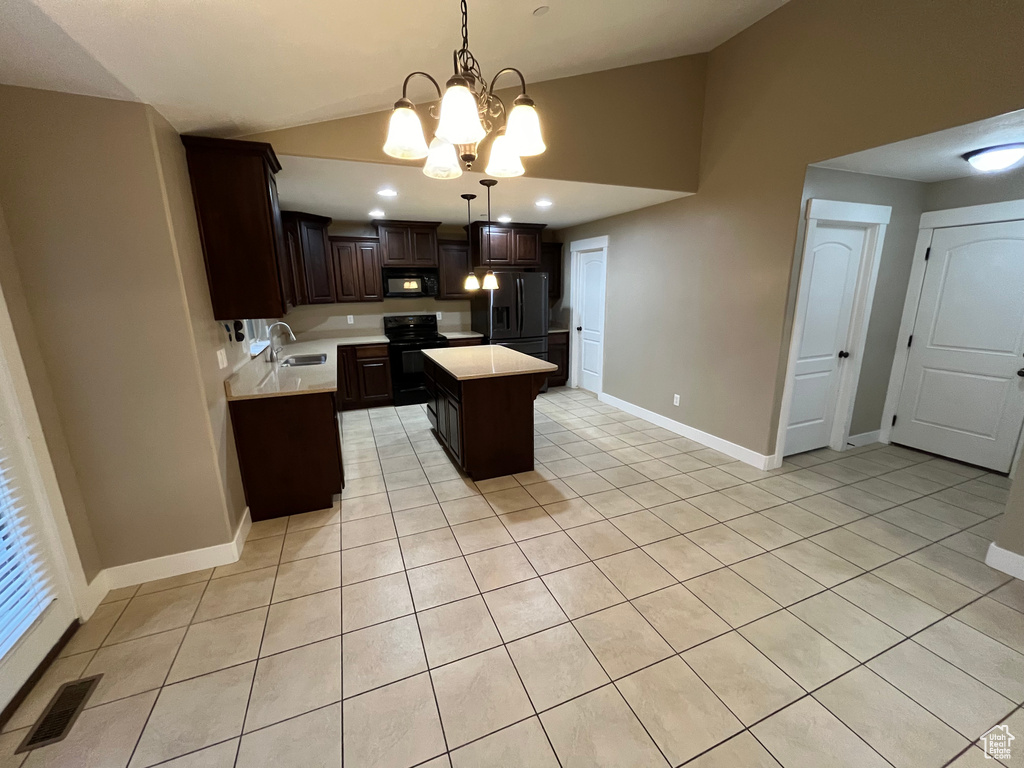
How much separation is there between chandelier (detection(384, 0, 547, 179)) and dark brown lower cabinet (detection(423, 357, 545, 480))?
5.67 feet

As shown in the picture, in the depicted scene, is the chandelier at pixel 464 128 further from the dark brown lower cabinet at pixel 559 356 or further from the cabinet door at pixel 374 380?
the dark brown lower cabinet at pixel 559 356

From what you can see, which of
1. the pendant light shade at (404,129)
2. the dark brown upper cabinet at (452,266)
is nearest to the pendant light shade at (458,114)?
the pendant light shade at (404,129)

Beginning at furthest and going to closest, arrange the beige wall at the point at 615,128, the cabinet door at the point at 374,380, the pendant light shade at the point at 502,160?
the cabinet door at the point at 374,380 < the beige wall at the point at 615,128 < the pendant light shade at the point at 502,160

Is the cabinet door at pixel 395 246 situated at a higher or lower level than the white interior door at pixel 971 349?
higher

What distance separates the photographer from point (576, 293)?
5695 millimetres

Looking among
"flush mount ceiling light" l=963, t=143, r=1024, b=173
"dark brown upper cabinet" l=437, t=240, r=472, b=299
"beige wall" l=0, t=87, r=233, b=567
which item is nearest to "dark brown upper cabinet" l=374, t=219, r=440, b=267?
"dark brown upper cabinet" l=437, t=240, r=472, b=299

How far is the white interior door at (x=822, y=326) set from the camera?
3.14 m

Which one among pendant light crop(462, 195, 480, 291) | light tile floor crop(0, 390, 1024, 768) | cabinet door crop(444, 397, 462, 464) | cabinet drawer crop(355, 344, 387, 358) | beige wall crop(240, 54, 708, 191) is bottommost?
light tile floor crop(0, 390, 1024, 768)

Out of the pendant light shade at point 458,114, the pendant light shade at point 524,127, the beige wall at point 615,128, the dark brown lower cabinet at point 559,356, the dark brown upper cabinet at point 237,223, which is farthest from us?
the dark brown lower cabinet at point 559,356

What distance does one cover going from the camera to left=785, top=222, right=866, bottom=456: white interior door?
10.3 feet

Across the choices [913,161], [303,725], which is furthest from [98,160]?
[913,161]

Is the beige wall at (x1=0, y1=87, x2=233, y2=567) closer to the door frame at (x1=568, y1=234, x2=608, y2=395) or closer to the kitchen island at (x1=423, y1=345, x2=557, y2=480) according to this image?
the kitchen island at (x1=423, y1=345, x2=557, y2=480)

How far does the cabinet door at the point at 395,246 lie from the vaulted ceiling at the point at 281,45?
8.65ft

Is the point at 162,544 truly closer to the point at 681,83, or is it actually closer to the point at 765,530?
the point at 765,530
